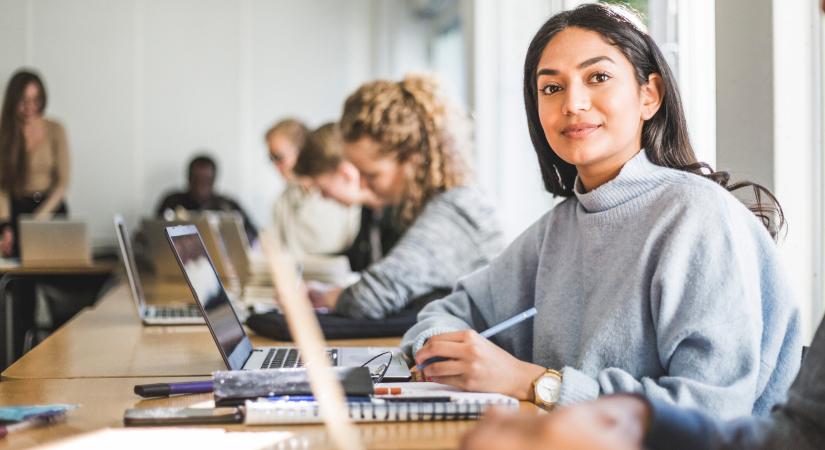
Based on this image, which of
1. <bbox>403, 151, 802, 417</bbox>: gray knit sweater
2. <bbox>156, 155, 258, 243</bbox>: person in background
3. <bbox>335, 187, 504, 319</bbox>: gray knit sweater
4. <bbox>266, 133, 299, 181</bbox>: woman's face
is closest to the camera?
<bbox>403, 151, 802, 417</bbox>: gray knit sweater

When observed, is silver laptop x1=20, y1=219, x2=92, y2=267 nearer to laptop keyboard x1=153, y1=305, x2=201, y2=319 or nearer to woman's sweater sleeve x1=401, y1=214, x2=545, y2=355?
laptop keyboard x1=153, y1=305, x2=201, y2=319

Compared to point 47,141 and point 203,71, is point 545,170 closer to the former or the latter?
point 47,141

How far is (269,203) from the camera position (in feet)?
23.8

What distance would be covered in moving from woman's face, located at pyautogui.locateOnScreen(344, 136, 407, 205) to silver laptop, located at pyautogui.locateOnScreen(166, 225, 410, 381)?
2.61 ft

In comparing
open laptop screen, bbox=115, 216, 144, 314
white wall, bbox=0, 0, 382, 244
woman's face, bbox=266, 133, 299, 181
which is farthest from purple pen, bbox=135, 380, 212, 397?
white wall, bbox=0, 0, 382, 244

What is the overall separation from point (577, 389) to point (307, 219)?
11.2ft

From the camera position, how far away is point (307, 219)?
180 inches

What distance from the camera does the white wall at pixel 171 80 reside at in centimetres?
691

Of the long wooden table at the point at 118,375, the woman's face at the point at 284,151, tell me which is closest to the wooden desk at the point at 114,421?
the long wooden table at the point at 118,375

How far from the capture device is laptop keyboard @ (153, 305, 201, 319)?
2.45 metres

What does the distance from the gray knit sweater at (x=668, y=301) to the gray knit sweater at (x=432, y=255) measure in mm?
621

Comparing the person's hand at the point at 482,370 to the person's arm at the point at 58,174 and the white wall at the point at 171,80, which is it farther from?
the white wall at the point at 171,80

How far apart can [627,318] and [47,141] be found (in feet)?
17.6

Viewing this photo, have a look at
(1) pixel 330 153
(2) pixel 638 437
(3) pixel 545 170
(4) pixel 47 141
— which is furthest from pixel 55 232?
(2) pixel 638 437
